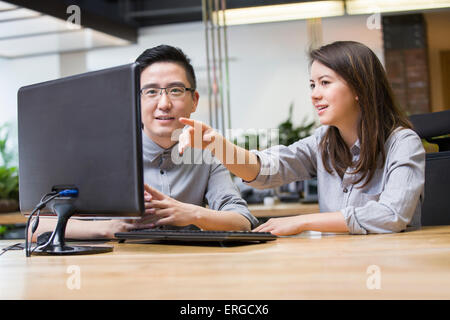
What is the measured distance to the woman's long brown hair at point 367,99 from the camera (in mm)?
1531

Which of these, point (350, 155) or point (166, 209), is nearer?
point (166, 209)

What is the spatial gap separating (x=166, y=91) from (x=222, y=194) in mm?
401

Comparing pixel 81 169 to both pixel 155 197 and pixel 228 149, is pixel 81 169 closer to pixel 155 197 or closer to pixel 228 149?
pixel 155 197

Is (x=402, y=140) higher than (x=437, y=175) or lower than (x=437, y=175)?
higher

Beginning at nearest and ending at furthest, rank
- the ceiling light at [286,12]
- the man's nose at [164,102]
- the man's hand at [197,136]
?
1. the man's hand at [197,136]
2. the man's nose at [164,102]
3. the ceiling light at [286,12]

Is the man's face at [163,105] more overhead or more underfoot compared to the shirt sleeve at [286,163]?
more overhead

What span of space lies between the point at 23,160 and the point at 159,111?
0.50 metres

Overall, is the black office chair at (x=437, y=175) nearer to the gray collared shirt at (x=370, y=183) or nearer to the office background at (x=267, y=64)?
the gray collared shirt at (x=370, y=183)

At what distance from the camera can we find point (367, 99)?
5.10 feet

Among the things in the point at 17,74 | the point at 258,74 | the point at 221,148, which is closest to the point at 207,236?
the point at 221,148

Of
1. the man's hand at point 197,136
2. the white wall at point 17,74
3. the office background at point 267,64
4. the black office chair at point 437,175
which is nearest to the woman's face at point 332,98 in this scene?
the man's hand at point 197,136

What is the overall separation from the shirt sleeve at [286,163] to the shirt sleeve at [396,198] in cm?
35

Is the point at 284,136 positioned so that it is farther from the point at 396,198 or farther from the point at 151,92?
the point at 396,198

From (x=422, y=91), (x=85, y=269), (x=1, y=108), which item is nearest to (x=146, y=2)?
(x=1, y=108)
